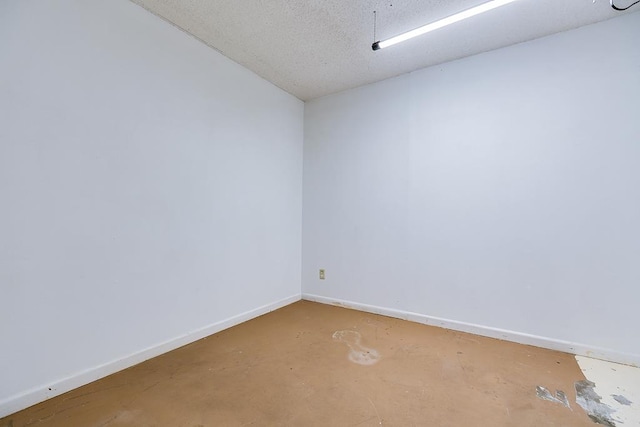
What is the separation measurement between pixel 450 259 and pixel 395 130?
5.14ft

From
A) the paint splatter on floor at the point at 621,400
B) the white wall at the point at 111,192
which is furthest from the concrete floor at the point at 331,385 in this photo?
the white wall at the point at 111,192

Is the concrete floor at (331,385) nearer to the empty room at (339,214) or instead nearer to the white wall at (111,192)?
the empty room at (339,214)

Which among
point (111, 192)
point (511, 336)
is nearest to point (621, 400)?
point (511, 336)

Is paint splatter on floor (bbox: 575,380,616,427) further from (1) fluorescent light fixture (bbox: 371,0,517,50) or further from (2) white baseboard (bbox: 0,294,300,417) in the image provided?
(2) white baseboard (bbox: 0,294,300,417)

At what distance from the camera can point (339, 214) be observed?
3609mm

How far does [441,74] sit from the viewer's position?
2.95 metres

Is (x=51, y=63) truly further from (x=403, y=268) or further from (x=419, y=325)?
(x=419, y=325)

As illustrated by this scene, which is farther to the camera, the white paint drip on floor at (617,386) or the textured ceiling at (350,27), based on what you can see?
the textured ceiling at (350,27)

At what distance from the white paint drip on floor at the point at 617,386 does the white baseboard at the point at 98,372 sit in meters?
2.93

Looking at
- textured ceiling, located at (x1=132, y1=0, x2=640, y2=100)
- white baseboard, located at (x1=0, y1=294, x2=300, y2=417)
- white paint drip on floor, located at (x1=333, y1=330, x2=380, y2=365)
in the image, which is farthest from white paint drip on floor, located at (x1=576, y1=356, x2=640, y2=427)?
white baseboard, located at (x1=0, y1=294, x2=300, y2=417)

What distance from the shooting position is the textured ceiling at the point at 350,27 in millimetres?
2139

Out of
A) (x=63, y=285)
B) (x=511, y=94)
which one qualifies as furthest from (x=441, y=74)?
(x=63, y=285)

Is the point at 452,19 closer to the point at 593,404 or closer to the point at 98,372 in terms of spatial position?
the point at 593,404

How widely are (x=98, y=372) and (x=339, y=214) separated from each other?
2.70m
